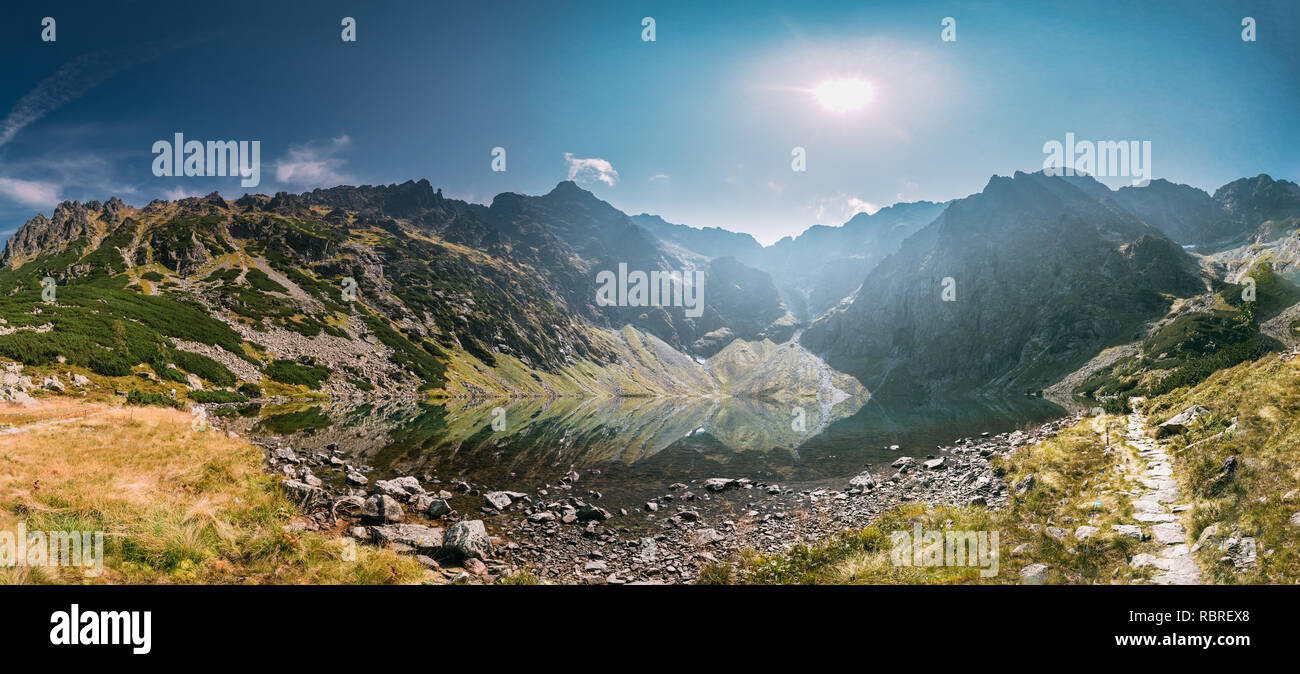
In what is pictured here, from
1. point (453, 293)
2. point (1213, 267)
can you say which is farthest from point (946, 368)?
point (453, 293)

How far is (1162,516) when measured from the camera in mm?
12711

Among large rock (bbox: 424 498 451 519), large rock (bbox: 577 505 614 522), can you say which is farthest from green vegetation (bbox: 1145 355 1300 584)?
large rock (bbox: 424 498 451 519)

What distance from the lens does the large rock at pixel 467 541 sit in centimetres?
1541

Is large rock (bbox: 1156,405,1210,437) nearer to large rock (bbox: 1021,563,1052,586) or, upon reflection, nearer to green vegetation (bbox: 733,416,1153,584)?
green vegetation (bbox: 733,416,1153,584)

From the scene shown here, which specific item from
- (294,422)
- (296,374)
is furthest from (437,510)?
(296,374)

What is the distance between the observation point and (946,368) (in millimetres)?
198875

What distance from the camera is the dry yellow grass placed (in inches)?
411

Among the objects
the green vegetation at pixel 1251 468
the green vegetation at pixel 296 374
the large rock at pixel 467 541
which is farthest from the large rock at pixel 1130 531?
the green vegetation at pixel 296 374

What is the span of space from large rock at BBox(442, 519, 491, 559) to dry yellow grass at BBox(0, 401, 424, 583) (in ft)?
7.50

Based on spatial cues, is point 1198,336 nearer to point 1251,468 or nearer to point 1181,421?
point 1181,421

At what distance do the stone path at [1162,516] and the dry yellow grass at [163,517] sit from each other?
18552 millimetres

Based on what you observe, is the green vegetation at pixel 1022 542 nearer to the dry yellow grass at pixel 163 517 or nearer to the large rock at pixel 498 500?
A: the dry yellow grass at pixel 163 517

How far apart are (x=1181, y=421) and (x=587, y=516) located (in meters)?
26.2
